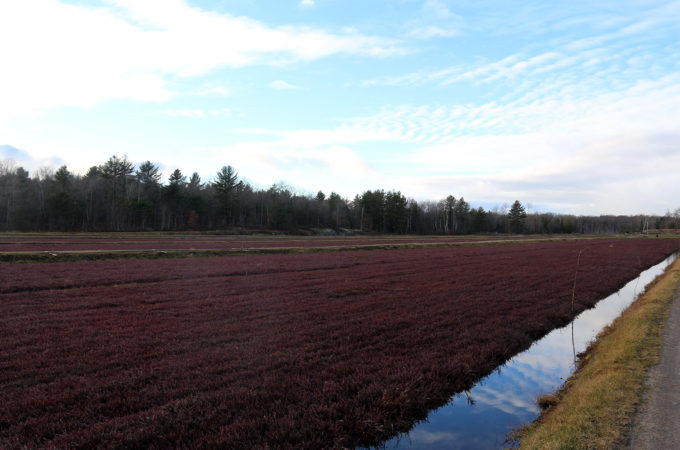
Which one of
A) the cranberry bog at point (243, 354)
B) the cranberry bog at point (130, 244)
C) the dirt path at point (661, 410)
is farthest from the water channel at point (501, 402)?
the cranberry bog at point (130, 244)

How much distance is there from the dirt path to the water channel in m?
2.24

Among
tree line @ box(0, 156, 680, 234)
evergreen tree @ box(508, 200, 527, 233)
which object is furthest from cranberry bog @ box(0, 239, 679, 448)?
evergreen tree @ box(508, 200, 527, 233)

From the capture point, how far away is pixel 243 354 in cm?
1014

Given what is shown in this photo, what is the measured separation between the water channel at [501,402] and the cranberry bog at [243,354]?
1.11 ft

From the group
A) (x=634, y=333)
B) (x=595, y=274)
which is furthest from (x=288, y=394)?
(x=595, y=274)

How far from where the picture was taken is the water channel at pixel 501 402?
7707mm

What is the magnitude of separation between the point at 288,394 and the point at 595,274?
3216 cm

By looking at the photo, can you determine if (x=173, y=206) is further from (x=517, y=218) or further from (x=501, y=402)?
(x=517, y=218)

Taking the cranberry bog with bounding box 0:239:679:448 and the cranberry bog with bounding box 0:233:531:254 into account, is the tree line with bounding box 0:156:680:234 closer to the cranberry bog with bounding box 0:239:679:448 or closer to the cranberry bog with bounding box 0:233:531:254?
the cranberry bog with bounding box 0:233:531:254

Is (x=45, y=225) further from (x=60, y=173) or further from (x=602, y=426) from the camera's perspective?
(x=602, y=426)

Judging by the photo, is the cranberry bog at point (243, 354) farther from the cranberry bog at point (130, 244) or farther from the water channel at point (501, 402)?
the cranberry bog at point (130, 244)

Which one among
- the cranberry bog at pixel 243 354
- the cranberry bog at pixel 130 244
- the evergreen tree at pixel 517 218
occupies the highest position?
the evergreen tree at pixel 517 218

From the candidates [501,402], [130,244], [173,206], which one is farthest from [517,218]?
[501,402]

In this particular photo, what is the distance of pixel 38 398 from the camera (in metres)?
7.39
